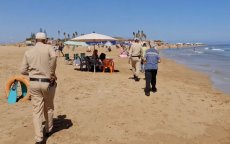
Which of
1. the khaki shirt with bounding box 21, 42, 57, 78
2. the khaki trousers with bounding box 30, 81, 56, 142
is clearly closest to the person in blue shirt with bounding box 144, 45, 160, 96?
the khaki trousers with bounding box 30, 81, 56, 142

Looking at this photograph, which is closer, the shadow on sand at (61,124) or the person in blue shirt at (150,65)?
the shadow on sand at (61,124)

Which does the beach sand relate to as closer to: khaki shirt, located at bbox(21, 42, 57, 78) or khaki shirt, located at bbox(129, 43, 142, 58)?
khaki shirt, located at bbox(21, 42, 57, 78)

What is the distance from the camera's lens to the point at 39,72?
18.3 feet

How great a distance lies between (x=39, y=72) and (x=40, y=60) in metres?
0.20

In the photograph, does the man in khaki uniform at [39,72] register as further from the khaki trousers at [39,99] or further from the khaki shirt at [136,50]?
the khaki shirt at [136,50]

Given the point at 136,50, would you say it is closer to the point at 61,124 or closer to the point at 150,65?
the point at 150,65

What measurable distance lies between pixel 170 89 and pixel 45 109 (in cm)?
671

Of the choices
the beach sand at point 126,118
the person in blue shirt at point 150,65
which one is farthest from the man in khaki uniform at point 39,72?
the person in blue shirt at point 150,65

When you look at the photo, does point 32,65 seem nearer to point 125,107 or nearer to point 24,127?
point 24,127

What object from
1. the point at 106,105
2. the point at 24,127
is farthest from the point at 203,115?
the point at 24,127

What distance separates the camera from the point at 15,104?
8828 millimetres

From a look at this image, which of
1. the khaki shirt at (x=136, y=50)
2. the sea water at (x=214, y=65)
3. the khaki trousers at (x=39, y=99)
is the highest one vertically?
the khaki shirt at (x=136, y=50)

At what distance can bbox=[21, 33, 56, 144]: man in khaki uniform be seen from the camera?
558 cm

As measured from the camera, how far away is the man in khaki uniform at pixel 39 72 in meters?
5.58
